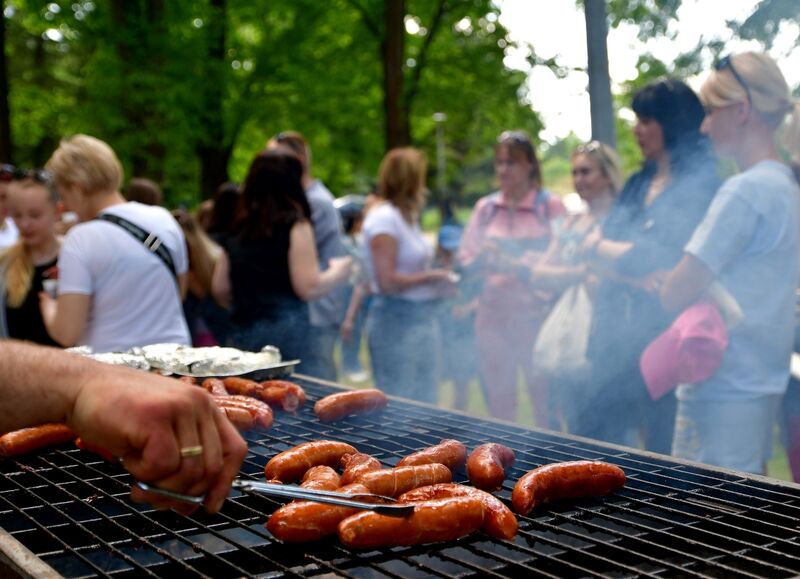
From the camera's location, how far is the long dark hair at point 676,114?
505 cm

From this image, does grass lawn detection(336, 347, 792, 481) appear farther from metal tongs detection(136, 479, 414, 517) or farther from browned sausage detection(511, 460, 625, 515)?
metal tongs detection(136, 479, 414, 517)

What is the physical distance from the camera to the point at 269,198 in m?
6.05

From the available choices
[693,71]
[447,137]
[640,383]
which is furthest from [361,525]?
[447,137]

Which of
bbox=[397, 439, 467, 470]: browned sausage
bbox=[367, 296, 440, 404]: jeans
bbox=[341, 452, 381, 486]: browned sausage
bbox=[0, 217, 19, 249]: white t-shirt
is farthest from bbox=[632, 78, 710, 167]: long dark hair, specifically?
bbox=[0, 217, 19, 249]: white t-shirt

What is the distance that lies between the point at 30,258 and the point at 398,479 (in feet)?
13.6

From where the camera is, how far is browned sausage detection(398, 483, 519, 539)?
2438 mm

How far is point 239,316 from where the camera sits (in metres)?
6.29

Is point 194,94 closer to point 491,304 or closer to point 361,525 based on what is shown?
point 491,304

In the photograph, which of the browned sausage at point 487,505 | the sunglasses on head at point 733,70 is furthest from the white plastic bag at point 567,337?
the browned sausage at point 487,505

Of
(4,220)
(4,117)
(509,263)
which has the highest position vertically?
(4,117)

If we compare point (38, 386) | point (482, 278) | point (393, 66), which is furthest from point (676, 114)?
point (393, 66)

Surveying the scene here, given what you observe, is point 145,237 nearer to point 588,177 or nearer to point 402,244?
point 402,244

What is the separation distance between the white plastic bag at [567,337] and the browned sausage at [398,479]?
10.6ft

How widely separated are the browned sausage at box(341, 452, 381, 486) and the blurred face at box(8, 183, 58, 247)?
3.65 m
